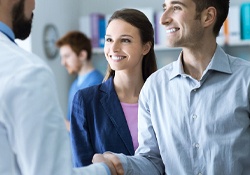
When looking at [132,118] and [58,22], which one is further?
[58,22]

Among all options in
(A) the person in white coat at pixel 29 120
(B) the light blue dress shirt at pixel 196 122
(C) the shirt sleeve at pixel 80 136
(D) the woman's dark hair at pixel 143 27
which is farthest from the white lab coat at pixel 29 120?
(D) the woman's dark hair at pixel 143 27

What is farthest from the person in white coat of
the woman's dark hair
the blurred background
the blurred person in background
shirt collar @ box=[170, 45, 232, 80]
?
the blurred background

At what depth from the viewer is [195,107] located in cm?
167

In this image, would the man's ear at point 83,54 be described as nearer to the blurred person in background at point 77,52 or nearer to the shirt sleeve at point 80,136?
the blurred person in background at point 77,52

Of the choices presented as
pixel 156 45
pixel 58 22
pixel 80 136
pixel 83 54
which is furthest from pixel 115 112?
pixel 58 22

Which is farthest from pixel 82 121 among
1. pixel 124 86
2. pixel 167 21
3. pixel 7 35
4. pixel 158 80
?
pixel 7 35

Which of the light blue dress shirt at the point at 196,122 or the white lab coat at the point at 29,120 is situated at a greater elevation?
the white lab coat at the point at 29,120

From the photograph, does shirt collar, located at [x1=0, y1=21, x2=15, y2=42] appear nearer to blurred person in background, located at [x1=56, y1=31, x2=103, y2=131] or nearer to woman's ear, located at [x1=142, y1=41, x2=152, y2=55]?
woman's ear, located at [x1=142, y1=41, x2=152, y2=55]

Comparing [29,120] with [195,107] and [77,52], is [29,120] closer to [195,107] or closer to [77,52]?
[195,107]

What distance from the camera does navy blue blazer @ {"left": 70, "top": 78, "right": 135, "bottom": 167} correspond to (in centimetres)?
199

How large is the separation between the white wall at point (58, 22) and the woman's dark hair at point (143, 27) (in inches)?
84.3

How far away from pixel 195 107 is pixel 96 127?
53 cm

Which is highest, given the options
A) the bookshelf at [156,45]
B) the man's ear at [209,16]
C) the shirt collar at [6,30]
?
the shirt collar at [6,30]

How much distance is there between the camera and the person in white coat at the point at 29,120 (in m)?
1.10
